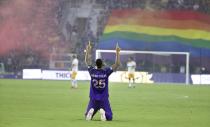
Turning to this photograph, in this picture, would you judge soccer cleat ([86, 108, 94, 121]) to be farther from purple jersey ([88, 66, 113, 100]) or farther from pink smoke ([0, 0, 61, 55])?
pink smoke ([0, 0, 61, 55])

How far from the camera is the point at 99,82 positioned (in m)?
A: 19.2

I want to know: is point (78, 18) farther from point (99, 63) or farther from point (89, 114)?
point (89, 114)

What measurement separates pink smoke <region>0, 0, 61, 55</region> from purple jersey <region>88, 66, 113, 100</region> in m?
48.4

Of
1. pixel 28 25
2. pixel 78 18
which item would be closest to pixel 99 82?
pixel 78 18

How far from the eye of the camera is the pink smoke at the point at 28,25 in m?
68.1

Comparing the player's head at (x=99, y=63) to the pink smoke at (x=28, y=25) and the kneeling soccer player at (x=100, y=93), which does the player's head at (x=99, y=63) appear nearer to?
the kneeling soccer player at (x=100, y=93)

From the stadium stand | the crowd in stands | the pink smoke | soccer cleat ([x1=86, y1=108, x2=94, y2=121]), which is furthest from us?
the pink smoke

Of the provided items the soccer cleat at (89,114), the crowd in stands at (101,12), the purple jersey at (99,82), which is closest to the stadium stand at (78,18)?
the crowd in stands at (101,12)

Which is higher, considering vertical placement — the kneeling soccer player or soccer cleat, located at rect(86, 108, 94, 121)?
the kneeling soccer player

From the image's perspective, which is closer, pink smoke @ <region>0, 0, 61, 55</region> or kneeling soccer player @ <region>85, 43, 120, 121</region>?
kneeling soccer player @ <region>85, 43, 120, 121</region>

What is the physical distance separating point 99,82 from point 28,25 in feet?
167

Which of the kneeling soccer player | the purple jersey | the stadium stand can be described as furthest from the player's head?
the stadium stand

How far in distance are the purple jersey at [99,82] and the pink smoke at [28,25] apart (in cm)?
4836

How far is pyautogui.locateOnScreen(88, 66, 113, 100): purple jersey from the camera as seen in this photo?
19219 millimetres
